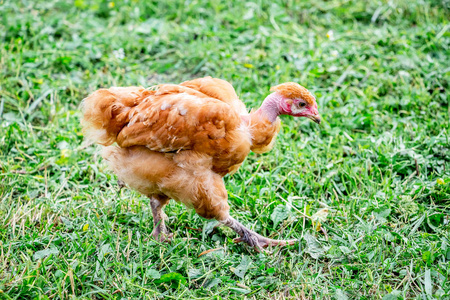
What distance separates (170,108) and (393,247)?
6.69 ft

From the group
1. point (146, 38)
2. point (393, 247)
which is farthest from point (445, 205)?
point (146, 38)

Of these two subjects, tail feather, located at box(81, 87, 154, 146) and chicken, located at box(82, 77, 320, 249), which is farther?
tail feather, located at box(81, 87, 154, 146)

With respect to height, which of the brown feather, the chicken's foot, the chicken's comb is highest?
the chicken's comb

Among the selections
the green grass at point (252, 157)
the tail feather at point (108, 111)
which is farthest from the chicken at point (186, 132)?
the green grass at point (252, 157)

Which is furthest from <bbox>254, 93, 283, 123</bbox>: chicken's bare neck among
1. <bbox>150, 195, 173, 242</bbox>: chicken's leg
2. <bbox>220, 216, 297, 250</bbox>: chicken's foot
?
<bbox>150, 195, 173, 242</bbox>: chicken's leg

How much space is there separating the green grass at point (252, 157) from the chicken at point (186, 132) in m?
0.49

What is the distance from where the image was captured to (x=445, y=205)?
379 cm

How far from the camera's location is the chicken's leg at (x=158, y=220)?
11.9 ft

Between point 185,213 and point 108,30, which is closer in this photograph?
point 185,213

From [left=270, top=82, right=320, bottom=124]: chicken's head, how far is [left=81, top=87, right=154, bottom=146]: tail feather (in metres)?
1.04

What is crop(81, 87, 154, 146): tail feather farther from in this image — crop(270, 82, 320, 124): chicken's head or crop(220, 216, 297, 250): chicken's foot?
crop(220, 216, 297, 250): chicken's foot

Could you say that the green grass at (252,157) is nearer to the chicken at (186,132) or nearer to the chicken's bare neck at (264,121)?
the chicken at (186,132)

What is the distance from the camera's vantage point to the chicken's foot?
3.57 metres

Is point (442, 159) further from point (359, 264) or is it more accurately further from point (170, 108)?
point (170, 108)
